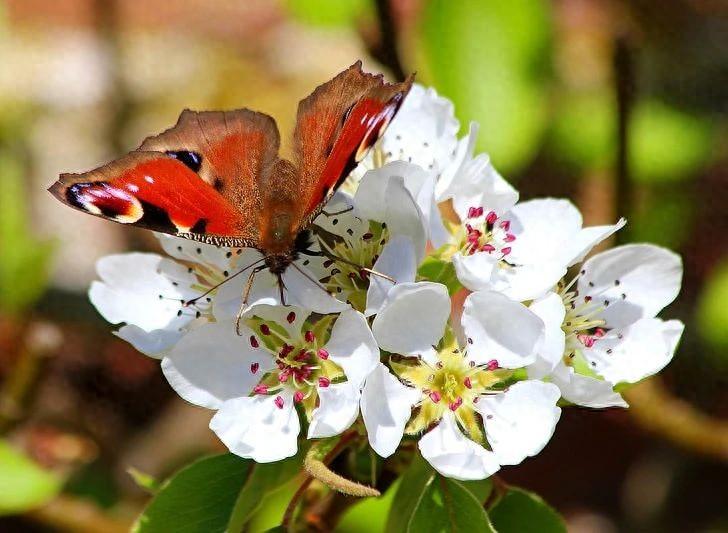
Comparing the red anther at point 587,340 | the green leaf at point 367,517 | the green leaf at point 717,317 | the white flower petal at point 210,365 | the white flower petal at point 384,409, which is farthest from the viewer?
the green leaf at point 717,317

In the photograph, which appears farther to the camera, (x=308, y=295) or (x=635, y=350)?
(x=635, y=350)

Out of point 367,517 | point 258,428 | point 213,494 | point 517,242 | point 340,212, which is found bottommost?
point 367,517

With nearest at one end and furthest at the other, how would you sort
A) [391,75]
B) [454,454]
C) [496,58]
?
[454,454] → [391,75] → [496,58]

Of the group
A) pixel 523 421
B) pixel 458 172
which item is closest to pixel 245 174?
pixel 458 172

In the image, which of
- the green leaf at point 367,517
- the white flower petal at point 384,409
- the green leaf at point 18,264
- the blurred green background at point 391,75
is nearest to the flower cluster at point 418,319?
the white flower petal at point 384,409

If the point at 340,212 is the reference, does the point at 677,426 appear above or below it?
below

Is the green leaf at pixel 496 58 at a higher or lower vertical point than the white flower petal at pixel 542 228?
higher

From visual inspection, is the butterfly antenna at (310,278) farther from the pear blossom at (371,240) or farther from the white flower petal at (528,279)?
the white flower petal at (528,279)

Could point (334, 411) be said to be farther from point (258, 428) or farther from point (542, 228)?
point (542, 228)
